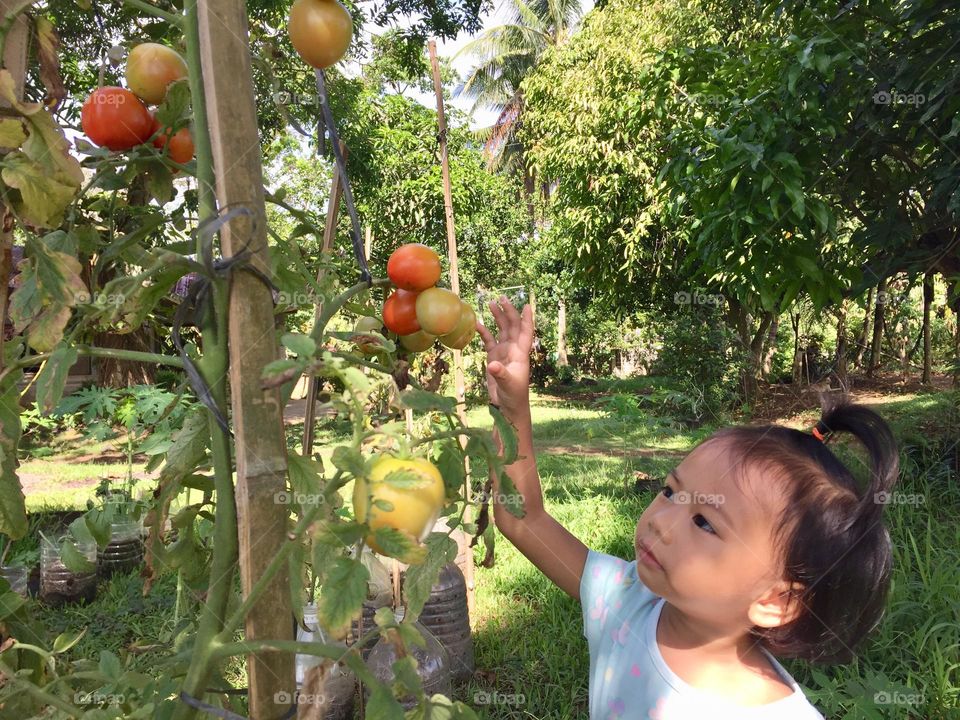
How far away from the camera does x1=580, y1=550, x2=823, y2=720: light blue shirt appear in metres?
1.12

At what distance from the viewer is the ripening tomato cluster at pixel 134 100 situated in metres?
0.76

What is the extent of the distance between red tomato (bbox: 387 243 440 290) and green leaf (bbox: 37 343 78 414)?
340mm

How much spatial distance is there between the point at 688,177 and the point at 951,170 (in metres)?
1.24

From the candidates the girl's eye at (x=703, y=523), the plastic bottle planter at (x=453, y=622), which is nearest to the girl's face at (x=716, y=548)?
the girl's eye at (x=703, y=523)

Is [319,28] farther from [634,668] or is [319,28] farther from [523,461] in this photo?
[634,668]

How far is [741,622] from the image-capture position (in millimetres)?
1159

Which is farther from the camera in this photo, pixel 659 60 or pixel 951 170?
pixel 659 60

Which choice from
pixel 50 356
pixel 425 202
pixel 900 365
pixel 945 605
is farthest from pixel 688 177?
pixel 900 365

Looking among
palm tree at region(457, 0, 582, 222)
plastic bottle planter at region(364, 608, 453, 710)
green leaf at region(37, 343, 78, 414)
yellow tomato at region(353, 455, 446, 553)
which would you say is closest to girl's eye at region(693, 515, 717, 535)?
yellow tomato at region(353, 455, 446, 553)

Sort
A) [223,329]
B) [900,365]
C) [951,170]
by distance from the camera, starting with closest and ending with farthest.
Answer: [223,329] < [951,170] < [900,365]

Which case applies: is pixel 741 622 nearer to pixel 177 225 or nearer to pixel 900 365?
pixel 177 225

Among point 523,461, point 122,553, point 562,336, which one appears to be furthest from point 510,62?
point 523,461

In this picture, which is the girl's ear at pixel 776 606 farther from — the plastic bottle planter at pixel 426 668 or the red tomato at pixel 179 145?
the plastic bottle planter at pixel 426 668

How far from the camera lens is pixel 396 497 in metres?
0.55
